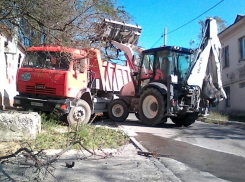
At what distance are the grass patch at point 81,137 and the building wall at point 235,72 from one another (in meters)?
12.5

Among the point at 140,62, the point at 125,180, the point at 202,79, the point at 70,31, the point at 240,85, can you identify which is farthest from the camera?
the point at 240,85

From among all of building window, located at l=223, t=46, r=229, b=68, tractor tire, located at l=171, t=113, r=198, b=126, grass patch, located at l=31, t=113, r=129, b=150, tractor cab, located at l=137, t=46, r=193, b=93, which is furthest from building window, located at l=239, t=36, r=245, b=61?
grass patch, located at l=31, t=113, r=129, b=150

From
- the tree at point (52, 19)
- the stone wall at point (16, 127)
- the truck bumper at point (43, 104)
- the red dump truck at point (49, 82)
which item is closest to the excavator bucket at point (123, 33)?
the red dump truck at point (49, 82)

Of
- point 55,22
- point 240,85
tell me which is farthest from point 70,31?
point 240,85

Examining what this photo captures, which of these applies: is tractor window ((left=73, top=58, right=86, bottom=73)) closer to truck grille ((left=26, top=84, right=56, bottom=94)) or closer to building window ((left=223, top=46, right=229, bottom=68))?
truck grille ((left=26, top=84, right=56, bottom=94))

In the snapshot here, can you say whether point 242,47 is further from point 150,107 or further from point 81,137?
point 81,137

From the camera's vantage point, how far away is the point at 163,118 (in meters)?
11.2

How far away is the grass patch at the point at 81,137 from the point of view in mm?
6793

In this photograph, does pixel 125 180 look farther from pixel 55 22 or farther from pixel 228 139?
pixel 228 139

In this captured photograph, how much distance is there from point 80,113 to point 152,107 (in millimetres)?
2922

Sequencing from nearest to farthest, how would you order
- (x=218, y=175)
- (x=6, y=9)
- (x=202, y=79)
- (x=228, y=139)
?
(x=218, y=175), (x=6, y=9), (x=228, y=139), (x=202, y=79)

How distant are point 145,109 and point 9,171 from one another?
285 inches

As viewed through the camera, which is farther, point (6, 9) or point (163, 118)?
point (163, 118)

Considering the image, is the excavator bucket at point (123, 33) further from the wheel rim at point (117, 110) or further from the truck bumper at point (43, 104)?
the truck bumper at point (43, 104)
